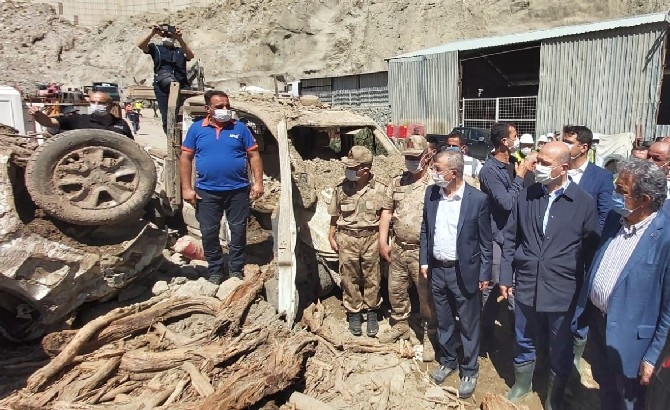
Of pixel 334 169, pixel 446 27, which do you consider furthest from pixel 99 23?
pixel 334 169

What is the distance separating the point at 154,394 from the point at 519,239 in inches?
109

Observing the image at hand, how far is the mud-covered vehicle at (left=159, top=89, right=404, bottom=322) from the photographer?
3951 mm

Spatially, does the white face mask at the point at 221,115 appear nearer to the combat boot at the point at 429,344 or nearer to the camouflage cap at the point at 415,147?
the camouflage cap at the point at 415,147

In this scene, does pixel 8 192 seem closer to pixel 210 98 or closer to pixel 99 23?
pixel 210 98

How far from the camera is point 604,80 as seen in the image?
13680 mm

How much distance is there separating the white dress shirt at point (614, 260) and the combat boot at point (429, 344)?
1.57 metres

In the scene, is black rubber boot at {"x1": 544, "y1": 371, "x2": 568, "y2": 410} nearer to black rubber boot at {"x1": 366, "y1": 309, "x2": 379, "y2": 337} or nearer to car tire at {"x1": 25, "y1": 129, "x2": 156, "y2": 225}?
black rubber boot at {"x1": 366, "y1": 309, "x2": 379, "y2": 337}

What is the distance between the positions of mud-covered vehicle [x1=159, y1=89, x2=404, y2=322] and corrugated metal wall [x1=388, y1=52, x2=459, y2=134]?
12.7 meters

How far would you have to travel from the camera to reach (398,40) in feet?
96.7

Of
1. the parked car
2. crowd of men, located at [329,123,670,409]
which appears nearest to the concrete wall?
the parked car

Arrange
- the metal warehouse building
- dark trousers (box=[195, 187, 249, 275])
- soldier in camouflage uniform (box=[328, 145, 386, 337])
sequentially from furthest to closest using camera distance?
the metal warehouse building < dark trousers (box=[195, 187, 249, 275]) < soldier in camouflage uniform (box=[328, 145, 386, 337])

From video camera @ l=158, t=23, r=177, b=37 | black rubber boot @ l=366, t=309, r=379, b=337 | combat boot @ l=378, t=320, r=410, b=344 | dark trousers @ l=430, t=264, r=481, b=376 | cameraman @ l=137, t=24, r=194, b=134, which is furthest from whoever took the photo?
cameraman @ l=137, t=24, r=194, b=134

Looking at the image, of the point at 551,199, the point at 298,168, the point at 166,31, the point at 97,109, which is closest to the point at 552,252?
the point at 551,199

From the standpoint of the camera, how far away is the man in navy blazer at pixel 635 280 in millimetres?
2400
